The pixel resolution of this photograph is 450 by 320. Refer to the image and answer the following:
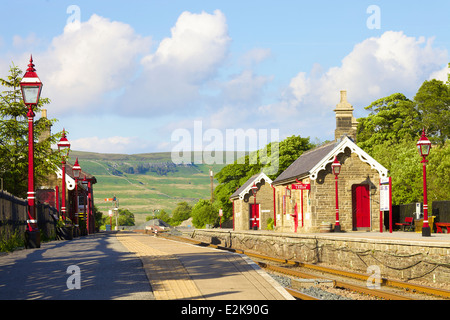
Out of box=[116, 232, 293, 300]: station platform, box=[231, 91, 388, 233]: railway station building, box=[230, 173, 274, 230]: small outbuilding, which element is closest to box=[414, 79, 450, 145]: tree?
box=[230, 173, 274, 230]: small outbuilding

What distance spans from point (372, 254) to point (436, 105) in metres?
47.6

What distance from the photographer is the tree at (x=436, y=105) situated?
62656 millimetres

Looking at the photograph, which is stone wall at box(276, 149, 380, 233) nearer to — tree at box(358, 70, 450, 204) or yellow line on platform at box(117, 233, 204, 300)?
tree at box(358, 70, 450, 204)

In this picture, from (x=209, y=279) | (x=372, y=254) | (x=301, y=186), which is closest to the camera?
(x=209, y=279)

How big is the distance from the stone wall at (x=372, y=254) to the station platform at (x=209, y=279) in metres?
5.71

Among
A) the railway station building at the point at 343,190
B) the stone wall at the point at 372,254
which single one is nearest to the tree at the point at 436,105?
the railway station building at the point at 343,190

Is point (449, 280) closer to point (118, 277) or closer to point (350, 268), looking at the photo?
point (350, 268)

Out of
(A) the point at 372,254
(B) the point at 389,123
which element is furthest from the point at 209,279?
(B) the point at 389,123

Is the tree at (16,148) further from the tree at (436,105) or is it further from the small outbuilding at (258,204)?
the tree at (436,105)

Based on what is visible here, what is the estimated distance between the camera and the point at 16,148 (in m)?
37.8

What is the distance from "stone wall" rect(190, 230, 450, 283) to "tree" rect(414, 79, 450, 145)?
3730 cm

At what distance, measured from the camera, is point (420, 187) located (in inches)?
1859

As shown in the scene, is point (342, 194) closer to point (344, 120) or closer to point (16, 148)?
point (344, 120)
